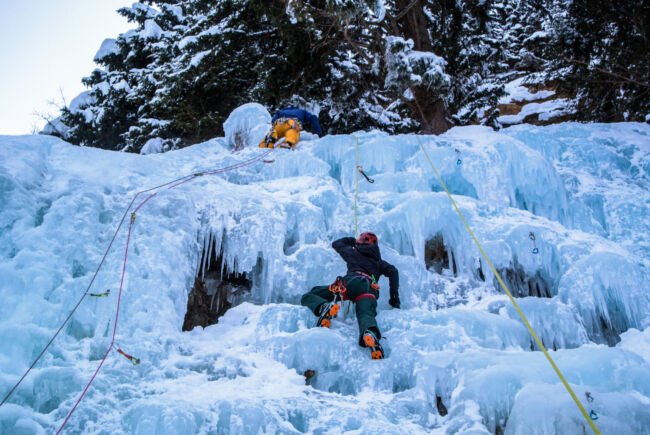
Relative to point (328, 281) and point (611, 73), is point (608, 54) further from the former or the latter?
point (328, 281)

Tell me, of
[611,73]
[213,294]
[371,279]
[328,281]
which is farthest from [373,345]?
[611,73]

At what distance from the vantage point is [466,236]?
5.00 metres

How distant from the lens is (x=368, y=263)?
4258mm

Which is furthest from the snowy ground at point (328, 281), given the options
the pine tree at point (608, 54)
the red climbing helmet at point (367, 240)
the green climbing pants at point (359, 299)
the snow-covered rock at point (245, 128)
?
the pine tree at point (608, 54)

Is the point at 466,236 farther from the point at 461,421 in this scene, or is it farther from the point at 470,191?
the point at 461,421

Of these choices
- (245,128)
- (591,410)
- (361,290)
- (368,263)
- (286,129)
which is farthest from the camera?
(245,128)

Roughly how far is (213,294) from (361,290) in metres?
1.85

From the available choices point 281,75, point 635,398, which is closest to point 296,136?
point 281,75

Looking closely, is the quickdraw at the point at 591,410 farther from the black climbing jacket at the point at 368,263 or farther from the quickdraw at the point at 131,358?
the quickdraw at the point at 131,358

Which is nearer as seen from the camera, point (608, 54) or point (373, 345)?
point (373, 345)

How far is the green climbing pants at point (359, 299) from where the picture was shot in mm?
3652

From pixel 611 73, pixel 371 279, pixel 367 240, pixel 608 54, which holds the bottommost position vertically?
pixel 371 279

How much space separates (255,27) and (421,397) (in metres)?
8.46

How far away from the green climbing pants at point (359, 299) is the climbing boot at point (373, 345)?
8 centimetres
